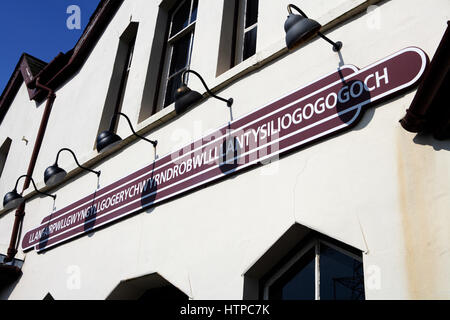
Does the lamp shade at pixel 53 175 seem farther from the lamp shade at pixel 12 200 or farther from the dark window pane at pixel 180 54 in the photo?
the dark window pane at pixel 180 54

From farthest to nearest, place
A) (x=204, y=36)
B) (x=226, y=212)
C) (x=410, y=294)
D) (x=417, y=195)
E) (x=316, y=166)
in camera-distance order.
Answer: (x=204, y=36) → (x=226, y=212) → (x=316, y=166) → (x=417, y=195) → (x=410, y=294)

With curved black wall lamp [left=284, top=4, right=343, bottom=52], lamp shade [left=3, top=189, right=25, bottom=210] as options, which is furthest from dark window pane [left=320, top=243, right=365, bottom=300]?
lamp shade [left=3, top=189, right=25, bottom=210]

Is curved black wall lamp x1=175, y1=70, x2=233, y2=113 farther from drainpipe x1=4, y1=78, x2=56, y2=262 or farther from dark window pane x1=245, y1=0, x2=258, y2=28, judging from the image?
drainpipe x1=4, y1=78, x2=56, y2=262

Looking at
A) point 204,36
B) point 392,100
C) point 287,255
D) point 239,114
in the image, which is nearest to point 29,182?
point 204,36

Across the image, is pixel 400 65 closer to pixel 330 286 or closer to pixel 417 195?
pixel 417 195

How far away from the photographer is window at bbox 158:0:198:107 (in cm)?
650

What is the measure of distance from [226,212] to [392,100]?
1731mm

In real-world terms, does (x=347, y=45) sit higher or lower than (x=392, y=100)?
higher

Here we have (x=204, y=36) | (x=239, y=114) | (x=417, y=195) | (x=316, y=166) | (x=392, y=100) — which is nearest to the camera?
(x=417, y=195)

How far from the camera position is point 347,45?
12.7 feet

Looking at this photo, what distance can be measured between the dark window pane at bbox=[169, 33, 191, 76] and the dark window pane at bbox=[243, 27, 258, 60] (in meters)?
1.19

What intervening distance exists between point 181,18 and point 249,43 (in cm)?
204

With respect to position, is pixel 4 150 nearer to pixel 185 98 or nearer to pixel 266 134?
pixel 185 98

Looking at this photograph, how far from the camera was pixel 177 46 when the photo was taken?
6.95 metres
